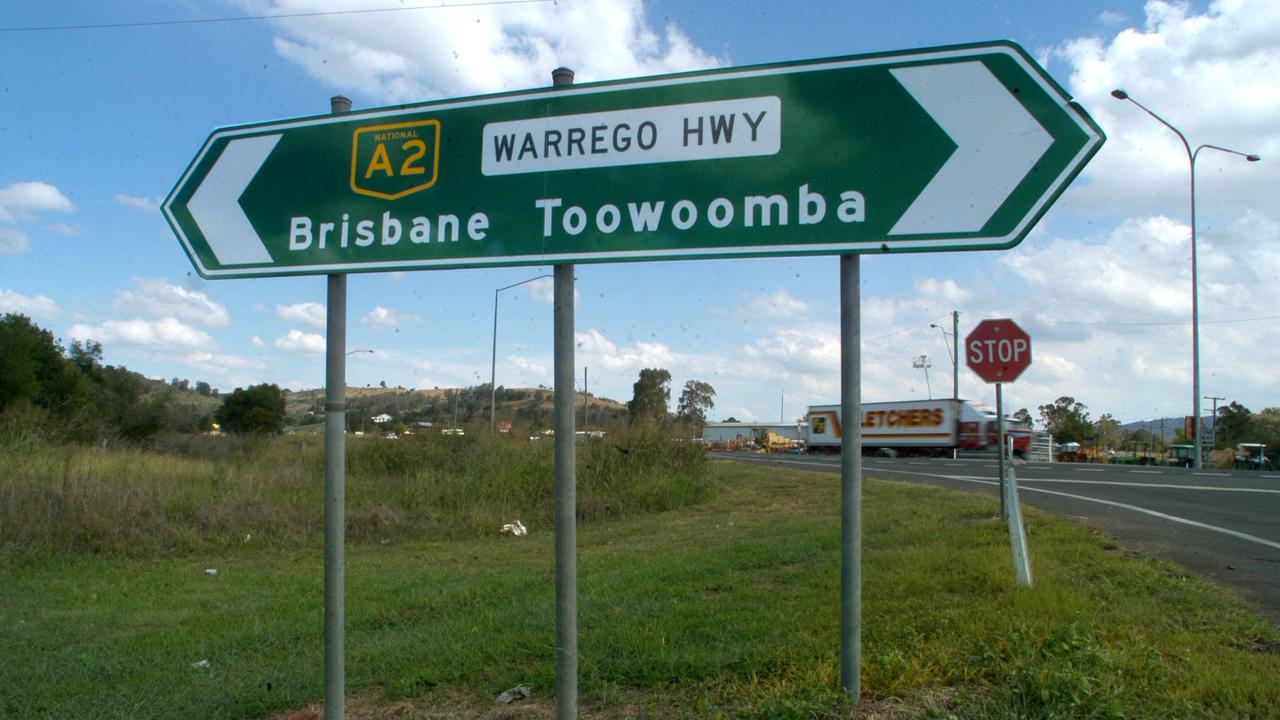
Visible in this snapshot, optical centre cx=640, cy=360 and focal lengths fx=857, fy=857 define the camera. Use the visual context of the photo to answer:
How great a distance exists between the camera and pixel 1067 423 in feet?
240

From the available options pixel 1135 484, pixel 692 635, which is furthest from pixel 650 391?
pixel 692 635

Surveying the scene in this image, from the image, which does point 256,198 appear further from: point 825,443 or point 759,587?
point 825,443

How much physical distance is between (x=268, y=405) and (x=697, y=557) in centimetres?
4133

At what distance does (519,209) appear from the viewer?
9.45 feet

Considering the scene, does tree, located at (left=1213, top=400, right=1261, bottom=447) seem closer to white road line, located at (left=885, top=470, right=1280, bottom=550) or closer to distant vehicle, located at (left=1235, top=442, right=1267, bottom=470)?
distant vehicle, located at (left=1235, top=442, right=1267, bottom=470)

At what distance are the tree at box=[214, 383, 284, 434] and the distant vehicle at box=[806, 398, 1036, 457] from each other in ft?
103

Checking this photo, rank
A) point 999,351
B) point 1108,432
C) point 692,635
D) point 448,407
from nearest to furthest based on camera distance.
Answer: point 692,635 < point 999,351 < point 448,407 < point 1108,432

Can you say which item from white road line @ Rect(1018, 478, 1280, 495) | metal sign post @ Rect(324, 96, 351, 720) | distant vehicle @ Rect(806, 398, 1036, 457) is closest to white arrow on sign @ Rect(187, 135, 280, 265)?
metal sign post @ Rect(324, 96, 351, 720)

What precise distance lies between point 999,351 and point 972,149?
778 cm

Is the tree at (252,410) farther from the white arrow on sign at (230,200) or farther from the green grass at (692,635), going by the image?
the white arrow on sign at (230,200)

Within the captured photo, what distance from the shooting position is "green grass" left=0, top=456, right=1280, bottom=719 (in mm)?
3670

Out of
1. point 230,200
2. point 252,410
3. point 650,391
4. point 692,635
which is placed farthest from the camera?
point 252,410

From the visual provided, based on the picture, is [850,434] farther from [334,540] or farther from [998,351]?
[998,351]

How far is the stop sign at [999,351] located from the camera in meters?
9.57
